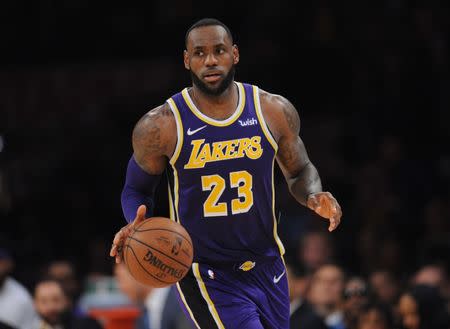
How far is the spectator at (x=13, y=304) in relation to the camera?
10656mm

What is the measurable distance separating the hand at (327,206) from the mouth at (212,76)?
0.90 m

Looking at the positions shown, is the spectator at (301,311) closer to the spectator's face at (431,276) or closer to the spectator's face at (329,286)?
the spectator's face at (329,286)

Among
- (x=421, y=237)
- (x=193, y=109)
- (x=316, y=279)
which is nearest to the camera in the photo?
(x=193, y=109)

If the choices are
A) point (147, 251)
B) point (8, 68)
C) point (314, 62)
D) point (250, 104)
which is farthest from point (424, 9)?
point (147, 251)

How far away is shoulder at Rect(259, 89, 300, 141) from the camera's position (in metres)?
6.97

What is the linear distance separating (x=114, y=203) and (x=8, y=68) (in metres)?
2.56

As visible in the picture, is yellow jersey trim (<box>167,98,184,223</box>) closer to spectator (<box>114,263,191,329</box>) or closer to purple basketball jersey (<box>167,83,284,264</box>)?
purple basketball jersey (<box>167,83,284,264</box>)

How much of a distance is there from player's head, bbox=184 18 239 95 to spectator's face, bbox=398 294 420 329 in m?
3.86

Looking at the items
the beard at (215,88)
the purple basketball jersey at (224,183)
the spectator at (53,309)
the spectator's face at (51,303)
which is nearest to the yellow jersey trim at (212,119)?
the purple basketball jersey at (224,183)

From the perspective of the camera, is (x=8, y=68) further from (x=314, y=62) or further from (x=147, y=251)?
(x=147, y=251)

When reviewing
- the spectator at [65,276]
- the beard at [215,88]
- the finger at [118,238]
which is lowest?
the spectator at [65,276]

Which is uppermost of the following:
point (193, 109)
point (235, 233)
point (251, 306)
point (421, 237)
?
point (193, 109)

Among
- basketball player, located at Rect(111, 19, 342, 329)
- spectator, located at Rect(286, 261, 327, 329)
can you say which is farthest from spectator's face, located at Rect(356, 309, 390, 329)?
basketball player, located at Rect(111, 19, 342, 329)

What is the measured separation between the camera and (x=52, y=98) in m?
15.8
